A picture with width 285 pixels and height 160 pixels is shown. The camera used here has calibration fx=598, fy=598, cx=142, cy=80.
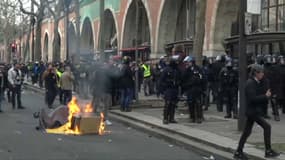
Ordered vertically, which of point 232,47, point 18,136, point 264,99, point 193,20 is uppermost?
point 193,20

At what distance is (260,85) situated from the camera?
35.3ft

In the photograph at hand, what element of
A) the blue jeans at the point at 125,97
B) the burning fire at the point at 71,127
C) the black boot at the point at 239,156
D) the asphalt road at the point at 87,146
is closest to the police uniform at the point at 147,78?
the blue jeans at the point at 125,97

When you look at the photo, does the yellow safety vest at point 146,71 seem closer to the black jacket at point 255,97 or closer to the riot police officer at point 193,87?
the riot police officer at point 193,87

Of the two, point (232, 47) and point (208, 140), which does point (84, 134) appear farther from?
point (232, 47)

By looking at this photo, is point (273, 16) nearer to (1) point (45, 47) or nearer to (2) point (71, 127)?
(2) point (71, 127)

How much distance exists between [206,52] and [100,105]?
38.3ft

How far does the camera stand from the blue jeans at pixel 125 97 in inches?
771

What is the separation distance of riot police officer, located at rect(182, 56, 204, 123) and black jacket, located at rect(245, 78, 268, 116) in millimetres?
5215

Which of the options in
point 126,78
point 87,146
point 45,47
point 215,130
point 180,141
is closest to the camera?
point 87,146

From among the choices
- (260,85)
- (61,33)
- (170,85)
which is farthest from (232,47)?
(61,33)

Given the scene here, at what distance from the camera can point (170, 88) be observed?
16.1 meters

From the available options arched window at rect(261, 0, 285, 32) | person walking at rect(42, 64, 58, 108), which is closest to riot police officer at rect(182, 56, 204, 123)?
person walking at rect(42, 64, 58, 108)

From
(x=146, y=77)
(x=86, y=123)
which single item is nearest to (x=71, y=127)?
(x=86, y=123)

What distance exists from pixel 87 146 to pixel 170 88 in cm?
418
